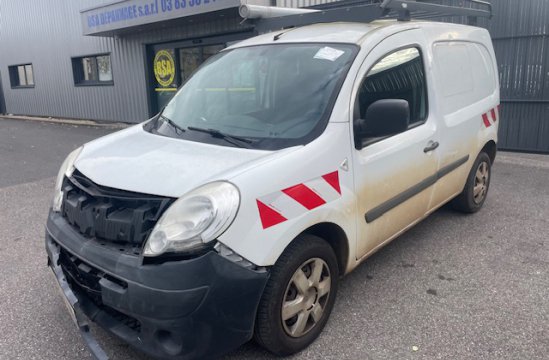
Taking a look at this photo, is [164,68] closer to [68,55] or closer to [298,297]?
[68,55]

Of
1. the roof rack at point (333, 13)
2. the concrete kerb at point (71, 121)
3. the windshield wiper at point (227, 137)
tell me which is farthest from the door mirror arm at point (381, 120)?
the concrete kerb at point (71, 121)

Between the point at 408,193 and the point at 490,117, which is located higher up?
the point at 490,117

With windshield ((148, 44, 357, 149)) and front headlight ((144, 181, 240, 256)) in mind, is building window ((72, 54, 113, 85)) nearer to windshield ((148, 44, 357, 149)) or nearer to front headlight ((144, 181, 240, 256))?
windshield ((148, 44, 357, 149))

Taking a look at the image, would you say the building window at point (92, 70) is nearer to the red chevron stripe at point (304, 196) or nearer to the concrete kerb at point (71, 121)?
the concrete kerb at point (71, 121)

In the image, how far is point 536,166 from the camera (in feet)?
22.7

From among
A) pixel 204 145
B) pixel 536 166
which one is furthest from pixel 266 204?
pixel 536 166

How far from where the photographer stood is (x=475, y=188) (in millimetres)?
4703

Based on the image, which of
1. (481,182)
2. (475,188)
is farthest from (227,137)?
(481,182)

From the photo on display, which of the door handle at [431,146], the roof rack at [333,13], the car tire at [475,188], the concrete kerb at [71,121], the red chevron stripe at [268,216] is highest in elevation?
the roof rack at [333,13]

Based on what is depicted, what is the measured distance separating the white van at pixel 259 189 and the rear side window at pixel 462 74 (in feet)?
0.13

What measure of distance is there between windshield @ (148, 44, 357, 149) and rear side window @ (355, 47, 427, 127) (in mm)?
270

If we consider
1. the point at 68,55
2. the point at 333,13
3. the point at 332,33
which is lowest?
the point at 332,33

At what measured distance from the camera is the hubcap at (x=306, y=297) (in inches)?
97.1

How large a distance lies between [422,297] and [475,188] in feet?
6.58
